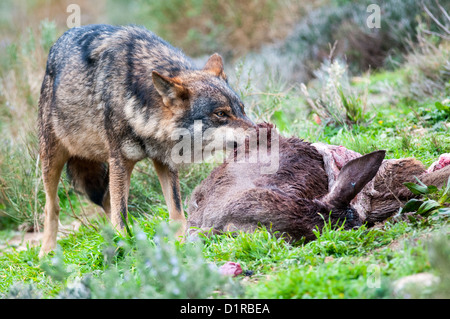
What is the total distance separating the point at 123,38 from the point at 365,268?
12.3 feet

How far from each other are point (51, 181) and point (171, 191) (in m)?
1.69

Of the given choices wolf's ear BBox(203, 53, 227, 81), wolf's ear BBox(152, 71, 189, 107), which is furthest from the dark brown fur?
wolf's ear BBox(203, 53, 227, 81)

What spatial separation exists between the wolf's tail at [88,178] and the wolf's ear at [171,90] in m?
1.93

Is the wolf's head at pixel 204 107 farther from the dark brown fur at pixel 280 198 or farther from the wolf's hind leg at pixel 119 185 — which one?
the wolf's hind leg at pixel 119 185

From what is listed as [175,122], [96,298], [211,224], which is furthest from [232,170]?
[96,298]

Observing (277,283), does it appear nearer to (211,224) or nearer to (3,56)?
(211,224)

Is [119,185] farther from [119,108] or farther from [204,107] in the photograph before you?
[204,107]

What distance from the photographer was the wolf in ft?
16.1

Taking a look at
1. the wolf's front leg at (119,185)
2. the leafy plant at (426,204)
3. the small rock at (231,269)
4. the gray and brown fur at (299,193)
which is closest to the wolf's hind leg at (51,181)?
the wolf's front leg at (119,185)

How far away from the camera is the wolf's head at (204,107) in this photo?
4.79 m

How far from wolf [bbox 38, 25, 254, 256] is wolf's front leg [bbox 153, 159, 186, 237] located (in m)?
0.01

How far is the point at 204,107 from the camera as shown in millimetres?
4852

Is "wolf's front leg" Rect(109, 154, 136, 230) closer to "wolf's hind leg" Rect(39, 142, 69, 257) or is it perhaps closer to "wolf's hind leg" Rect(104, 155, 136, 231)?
"wolf's hind leg" Rect(104, 155, 136, 231)

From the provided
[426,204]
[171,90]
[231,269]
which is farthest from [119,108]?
[426,204]
